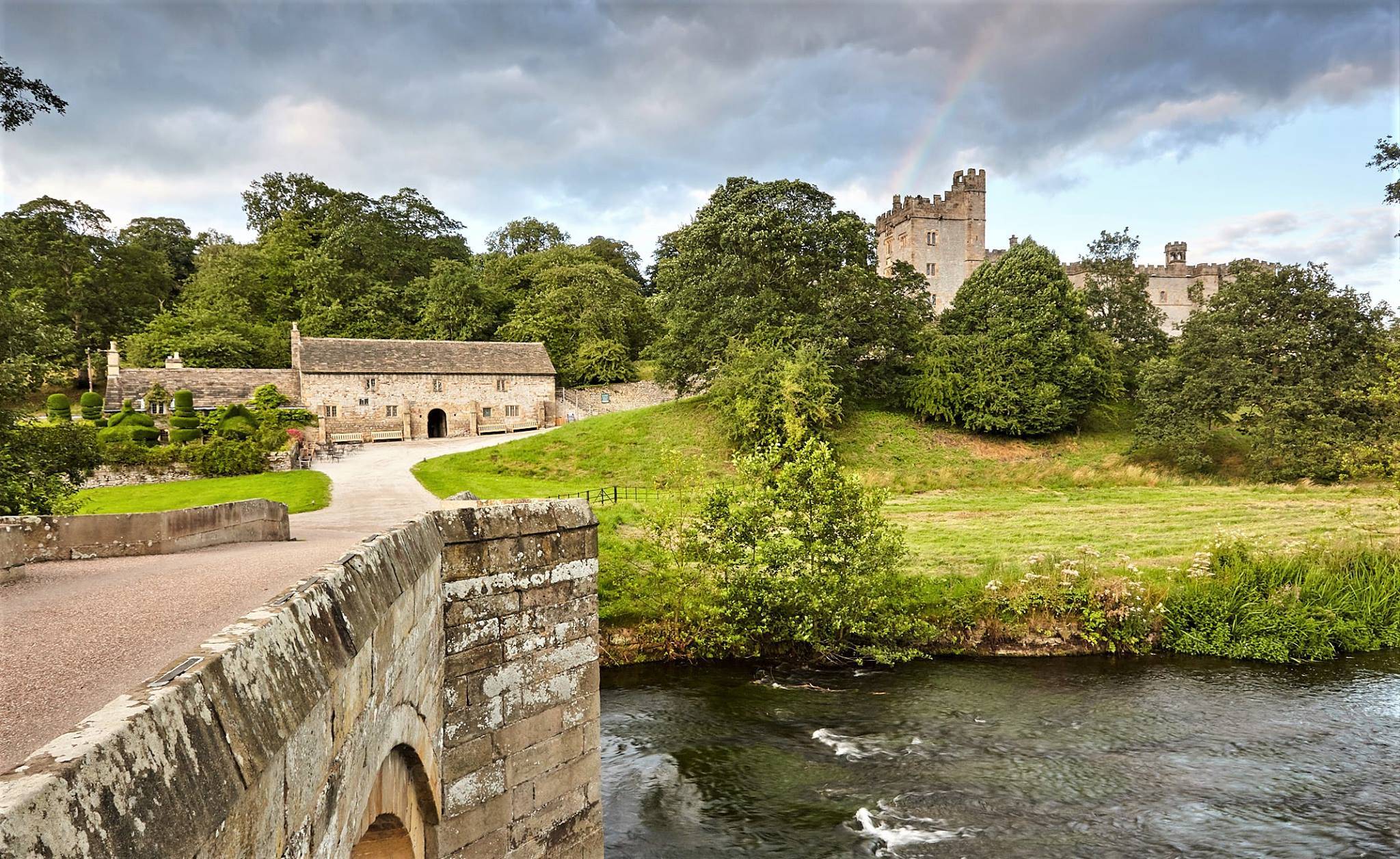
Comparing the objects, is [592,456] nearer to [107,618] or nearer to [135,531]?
[135,531]

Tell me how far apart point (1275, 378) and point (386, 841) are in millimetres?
37895

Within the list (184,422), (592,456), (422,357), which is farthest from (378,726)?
(422,357)

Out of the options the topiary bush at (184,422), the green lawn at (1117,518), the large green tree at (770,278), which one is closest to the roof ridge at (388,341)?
the topiary bush at (184,422)

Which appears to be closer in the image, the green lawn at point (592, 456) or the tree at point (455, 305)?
the green lawn at point (592, 456)

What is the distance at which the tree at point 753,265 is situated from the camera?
115 feet

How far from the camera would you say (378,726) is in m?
3.80

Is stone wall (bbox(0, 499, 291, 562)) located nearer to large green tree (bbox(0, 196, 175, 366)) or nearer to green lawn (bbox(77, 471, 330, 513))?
green lawn (bbox(77, 471, 330, 513))

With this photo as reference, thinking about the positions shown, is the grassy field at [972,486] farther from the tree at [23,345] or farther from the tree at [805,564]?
the tree at [23,345]

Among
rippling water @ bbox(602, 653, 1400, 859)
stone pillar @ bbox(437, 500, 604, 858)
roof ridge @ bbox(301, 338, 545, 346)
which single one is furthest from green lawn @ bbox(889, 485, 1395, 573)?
roof ridge @ bbox(301, 338, 545, 346)

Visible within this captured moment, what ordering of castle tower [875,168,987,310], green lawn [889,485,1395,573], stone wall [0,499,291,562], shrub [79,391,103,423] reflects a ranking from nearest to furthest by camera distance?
stone wall [0,499,291,562]
green lawn [889,485,1395,573]
shrub [79,391,103,423]
castle tower [875,168,987,310]

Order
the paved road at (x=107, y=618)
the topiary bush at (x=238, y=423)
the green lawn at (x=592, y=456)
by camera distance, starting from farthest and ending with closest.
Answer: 1. the topiary bush at (x=238, y=423)
2. the green lawn at (x=592, y=456)
3. the paved road at (x=107, y=618)

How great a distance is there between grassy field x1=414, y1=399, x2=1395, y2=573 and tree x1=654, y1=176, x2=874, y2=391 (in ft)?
14.0

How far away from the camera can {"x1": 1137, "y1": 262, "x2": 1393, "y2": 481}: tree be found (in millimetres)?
29656

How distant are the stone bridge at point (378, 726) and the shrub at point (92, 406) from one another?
40180mm
